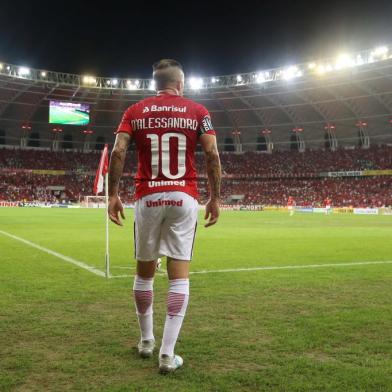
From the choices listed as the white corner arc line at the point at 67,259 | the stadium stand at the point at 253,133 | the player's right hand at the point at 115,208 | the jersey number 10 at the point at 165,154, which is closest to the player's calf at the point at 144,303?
the player's right hand at the point at 115,208

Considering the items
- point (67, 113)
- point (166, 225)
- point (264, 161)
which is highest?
point (67, 113)

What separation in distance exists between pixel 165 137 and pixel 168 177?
0.38 metres

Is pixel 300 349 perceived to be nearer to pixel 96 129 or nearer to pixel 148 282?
pixel 148 282

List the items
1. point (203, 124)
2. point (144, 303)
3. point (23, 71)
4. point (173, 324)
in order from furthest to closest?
point (23, 71) < point (144, 303) < point (203, 124) < point (173, 324)

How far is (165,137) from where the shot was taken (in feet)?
15.1

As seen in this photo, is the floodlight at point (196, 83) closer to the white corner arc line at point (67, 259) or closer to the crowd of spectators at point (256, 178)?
the crowd of spectators at point (256, 178)

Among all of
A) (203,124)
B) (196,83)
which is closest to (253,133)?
(196,83)

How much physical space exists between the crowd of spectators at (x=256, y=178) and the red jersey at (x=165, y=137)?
5966 centimetres

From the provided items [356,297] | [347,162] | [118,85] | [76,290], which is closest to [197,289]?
[76,290]

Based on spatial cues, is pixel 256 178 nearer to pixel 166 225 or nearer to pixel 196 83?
pixel 196 83

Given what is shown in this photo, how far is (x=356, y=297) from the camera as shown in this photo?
296 inches

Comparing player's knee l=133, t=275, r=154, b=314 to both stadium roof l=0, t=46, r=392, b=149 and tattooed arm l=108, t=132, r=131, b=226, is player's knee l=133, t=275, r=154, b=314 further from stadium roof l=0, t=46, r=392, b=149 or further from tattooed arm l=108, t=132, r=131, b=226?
stadium roof l=0, t=46, r=392, b=149

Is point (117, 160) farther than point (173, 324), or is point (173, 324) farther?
point (117, 160)

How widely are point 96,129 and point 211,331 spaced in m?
71.4
